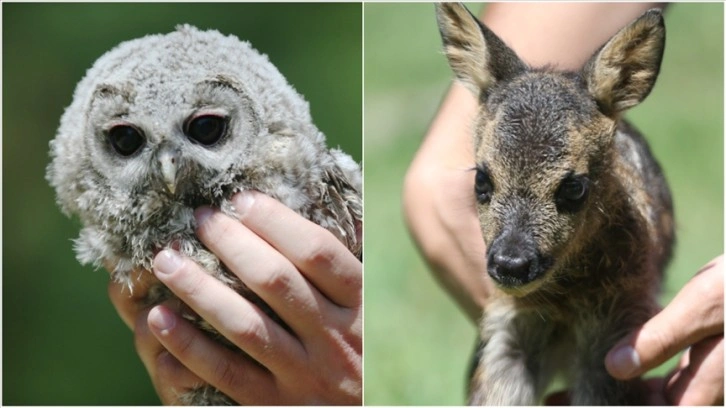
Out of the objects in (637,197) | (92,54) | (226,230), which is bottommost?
(226,230)

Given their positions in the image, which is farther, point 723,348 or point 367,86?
point 367,86

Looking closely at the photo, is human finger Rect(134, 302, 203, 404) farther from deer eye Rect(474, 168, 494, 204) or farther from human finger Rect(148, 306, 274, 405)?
deer eye Rect(474, 168, 494, 204)

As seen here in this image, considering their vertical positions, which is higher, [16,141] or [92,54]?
[92,54]

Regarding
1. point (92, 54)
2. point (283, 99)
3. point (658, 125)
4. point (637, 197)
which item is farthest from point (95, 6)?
point (658, 125)

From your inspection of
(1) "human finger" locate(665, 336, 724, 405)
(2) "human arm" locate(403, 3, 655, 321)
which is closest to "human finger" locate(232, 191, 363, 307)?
(2) "human arm" locate(403, 3, 655, 321)

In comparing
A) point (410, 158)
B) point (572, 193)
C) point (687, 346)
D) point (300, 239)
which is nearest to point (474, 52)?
point (572, 193)

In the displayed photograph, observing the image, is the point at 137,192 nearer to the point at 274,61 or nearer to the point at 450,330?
the point at 274,61

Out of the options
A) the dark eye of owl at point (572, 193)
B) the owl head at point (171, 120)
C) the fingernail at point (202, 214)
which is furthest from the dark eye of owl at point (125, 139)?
the dark eye of owl at point (572, 193)
